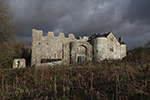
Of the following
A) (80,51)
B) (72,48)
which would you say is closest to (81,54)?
(80,51)

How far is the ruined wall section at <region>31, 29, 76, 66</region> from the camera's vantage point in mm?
21842

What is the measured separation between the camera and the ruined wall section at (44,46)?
71.7 ft

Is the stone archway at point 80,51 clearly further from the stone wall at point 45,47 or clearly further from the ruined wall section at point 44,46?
the ruined wall section at point 44,46

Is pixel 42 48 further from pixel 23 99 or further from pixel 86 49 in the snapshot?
pixel 23 99

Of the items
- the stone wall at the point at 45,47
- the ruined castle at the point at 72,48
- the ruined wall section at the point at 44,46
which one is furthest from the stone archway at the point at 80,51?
the ruined wall section at the point at 44,46

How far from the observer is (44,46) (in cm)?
2289

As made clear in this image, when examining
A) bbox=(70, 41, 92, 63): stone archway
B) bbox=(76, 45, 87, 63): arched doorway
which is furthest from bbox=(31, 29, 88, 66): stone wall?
bbox=(76, 45, 87, 63): arched doorway

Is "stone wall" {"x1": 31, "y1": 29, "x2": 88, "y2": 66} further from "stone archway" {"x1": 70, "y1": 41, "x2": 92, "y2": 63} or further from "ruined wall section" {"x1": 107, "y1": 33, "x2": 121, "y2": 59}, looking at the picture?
"ruined wall section" {"x1": 107, "y1": 33, "x2": 121, "y2": 59}

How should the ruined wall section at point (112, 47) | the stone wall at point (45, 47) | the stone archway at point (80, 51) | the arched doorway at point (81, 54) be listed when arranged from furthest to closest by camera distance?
1. the ruined wall section at point (112, 47)
2. the stone wall at point (45, 47)
3. the arched doorway at point (81, 54)
4. the stone archway at point (80, 51)

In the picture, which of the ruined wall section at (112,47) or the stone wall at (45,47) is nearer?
the stone wall at (45,47)

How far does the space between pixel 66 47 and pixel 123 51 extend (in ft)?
56.9

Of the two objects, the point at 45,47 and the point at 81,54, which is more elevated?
the point at 45,47

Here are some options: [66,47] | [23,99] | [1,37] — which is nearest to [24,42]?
[66,47]

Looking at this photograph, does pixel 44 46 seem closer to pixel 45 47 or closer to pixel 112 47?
pixel 45 47
